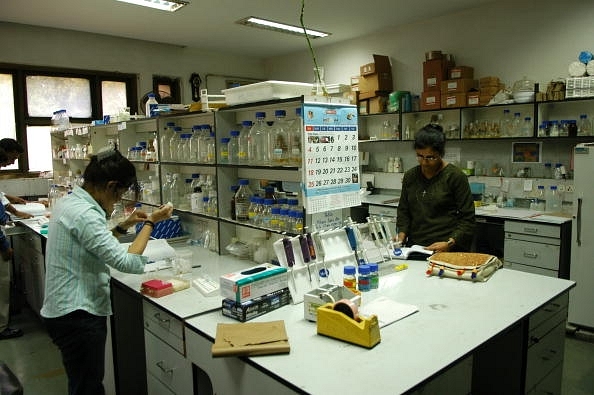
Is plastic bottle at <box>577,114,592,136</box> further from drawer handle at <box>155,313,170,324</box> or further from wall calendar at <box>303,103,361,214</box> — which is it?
drawer handle at <box>155,313,170,324</box>

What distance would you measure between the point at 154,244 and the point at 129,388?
86 cm

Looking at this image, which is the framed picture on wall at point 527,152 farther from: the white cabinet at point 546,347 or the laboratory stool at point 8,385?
the laboratory stool at point 8,385

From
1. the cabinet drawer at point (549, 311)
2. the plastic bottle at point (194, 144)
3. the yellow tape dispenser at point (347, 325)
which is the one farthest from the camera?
the plastic bottle at point (194, 144)

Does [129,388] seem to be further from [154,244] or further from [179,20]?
[179,20]

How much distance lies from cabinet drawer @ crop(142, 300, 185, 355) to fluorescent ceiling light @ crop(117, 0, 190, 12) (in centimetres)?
344

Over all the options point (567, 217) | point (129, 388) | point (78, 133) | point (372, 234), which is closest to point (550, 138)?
point (567, 217)

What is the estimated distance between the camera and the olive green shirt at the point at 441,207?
8.91ft

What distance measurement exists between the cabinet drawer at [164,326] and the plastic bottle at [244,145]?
0.98 meters

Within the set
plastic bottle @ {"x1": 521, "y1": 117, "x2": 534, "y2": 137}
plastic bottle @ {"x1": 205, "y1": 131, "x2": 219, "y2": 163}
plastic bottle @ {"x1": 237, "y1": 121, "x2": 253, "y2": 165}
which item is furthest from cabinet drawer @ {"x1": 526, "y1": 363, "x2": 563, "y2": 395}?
plastic bottle @ {"x1": 521, "y1": 117, "x2": 534, "y2": 137}

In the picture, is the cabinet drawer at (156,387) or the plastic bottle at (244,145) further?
the plastic bottle at (244,145)

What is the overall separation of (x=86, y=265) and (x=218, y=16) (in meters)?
3.97

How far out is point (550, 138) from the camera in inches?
167

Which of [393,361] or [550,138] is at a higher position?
[550,138]

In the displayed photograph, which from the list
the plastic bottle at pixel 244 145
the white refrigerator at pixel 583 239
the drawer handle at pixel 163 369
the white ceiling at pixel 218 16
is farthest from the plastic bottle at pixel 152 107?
the white refrigerator at pixel 583 239
